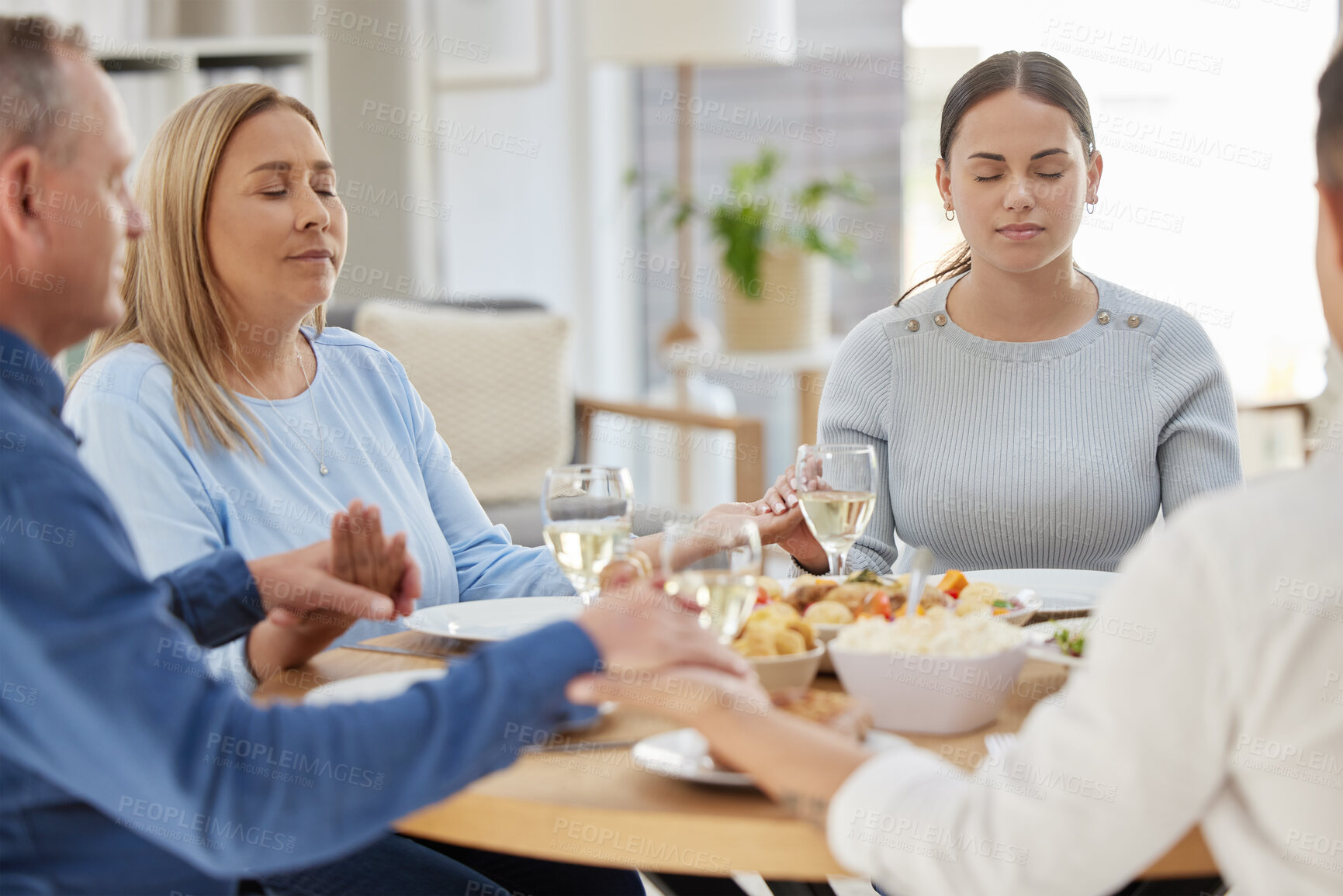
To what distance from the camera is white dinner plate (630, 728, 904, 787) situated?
94 cm

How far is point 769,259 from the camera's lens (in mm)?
4359

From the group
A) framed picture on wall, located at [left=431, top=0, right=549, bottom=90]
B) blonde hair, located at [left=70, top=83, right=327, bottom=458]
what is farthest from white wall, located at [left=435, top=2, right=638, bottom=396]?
blonde hair, located at [left=70, top=83, right=327, bottom=458]

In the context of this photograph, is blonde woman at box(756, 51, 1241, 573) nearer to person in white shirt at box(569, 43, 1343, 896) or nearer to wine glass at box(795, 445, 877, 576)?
wine glass at box(795, 445, 877, 576)

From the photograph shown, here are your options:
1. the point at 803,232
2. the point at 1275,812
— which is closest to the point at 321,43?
the point at 803,232

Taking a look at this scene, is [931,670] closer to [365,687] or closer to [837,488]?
[837,488]

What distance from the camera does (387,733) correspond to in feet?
2.86

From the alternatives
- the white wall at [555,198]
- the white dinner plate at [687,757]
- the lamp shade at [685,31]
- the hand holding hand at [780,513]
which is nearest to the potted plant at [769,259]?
the lamp shade at [685,31]

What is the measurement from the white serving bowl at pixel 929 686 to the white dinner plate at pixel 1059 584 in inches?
12.6

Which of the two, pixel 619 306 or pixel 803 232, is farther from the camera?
pixel 619 306

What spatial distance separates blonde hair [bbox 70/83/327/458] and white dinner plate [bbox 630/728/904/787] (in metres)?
0.80

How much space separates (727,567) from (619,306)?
4.34 meters

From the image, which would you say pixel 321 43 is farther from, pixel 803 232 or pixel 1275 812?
pixel 1275 812

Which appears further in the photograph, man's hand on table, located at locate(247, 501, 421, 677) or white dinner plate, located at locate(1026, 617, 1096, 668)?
man's hand on table, located at locate(247, 501, 421, 677)

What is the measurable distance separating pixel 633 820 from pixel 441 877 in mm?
558
